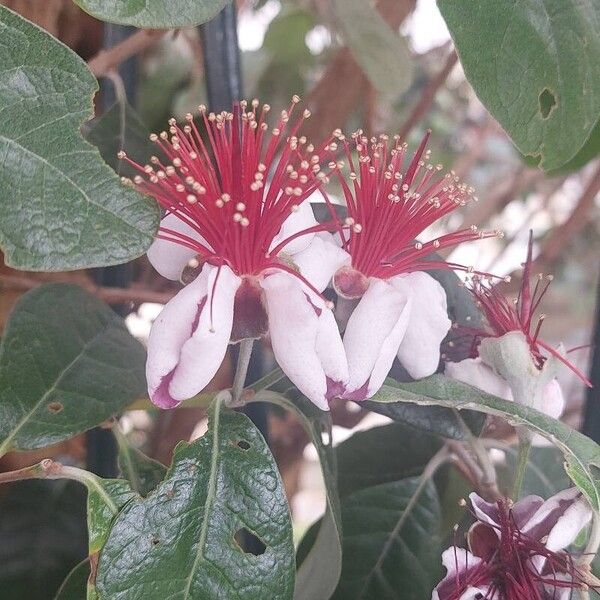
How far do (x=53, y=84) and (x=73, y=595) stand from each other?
1.10 ft

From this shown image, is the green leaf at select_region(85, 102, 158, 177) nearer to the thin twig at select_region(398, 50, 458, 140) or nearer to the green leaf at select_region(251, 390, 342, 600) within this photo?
the green leaf at select_region(251, 390, 342, 600)

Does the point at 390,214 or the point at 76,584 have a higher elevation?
the point at 390,214

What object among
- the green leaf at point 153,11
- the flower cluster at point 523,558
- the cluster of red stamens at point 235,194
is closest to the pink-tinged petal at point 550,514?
the flower cluster at point 523,558

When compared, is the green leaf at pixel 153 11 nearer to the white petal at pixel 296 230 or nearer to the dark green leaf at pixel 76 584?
the white petal at pixel 296 230

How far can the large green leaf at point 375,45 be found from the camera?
0.77 meters

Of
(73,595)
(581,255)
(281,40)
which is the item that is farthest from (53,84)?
(581,255)

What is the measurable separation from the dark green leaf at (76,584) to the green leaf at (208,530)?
0.39 feet

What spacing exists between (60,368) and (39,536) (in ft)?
0.67

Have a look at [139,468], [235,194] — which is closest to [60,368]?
[139,468]

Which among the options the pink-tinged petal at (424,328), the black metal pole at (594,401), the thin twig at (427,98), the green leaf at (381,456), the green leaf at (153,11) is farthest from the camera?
the thin twig at (427,98)

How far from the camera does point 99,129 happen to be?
68 centimetres

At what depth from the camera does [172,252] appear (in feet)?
1.60

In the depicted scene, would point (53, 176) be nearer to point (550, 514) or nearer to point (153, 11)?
point (153, 11)

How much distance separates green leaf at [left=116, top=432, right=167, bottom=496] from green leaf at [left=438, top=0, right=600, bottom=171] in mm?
320
